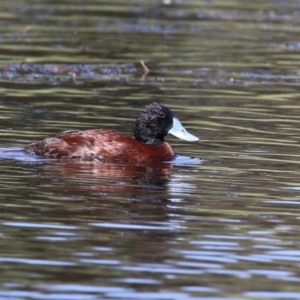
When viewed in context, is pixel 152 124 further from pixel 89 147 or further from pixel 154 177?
pixel 154 177

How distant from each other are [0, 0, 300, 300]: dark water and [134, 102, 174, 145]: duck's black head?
439 mm

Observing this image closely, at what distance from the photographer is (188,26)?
88.0ft

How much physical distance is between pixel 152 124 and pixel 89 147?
93 centimetres

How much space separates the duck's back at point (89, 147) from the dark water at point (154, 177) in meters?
0.18

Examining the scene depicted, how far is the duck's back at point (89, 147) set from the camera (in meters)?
12.0

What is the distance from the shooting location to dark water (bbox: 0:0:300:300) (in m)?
7.58

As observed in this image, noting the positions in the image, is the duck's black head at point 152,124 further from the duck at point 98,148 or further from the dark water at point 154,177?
the dark water at point 154,177

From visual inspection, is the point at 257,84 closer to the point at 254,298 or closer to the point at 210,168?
the point at 210,168

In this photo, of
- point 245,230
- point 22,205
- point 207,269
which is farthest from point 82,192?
point 207,269

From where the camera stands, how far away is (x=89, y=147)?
39.4 feet

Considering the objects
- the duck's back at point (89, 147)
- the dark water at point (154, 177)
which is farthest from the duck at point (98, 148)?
the dark water at point (154, 177)

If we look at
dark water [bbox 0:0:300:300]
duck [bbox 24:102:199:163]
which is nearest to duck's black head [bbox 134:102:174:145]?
duck [bbox 24:102:199:163]

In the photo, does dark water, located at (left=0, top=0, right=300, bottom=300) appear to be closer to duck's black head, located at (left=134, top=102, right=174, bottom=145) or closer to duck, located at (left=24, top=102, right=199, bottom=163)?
duck, located at (left=24, top=102, right=199, bottom=163)

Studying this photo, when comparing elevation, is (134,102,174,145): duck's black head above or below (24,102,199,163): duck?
above
